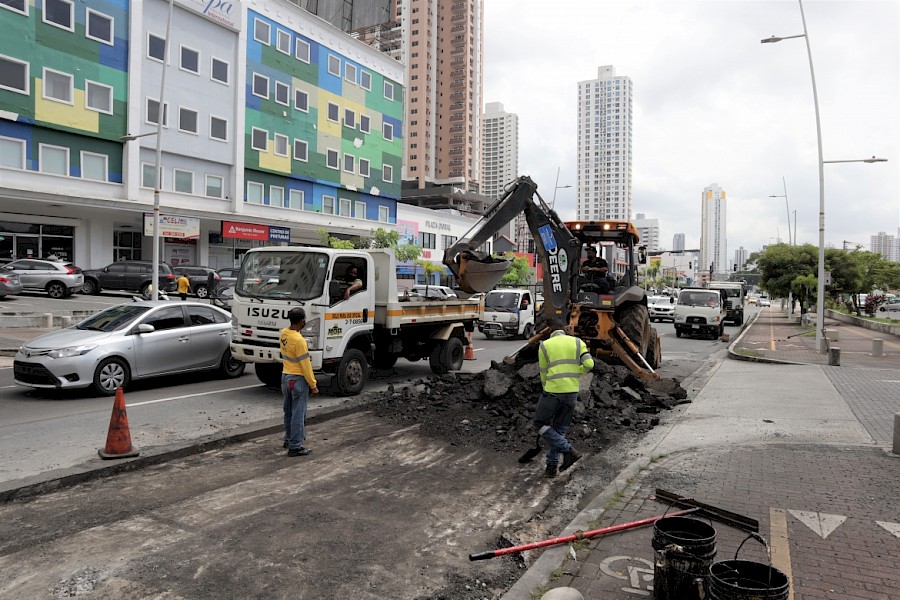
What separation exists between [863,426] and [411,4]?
129804mm

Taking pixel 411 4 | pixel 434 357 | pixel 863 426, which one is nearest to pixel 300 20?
pixel 434 357

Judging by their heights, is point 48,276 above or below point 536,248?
below

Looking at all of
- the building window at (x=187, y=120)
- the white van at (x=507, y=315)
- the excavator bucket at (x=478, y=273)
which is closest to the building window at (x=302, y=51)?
the building window at (x=187, y=120)

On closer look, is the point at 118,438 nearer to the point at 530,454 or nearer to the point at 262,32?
the point at 530,454

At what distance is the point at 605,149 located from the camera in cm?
13362

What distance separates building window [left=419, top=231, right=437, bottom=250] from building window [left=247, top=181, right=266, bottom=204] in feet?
73.5

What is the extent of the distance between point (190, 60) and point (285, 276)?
28.6 m

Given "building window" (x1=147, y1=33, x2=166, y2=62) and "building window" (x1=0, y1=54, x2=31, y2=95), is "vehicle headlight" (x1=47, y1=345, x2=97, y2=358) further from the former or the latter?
"building window" (x1=147, y1=33, x2=166, y2=62)

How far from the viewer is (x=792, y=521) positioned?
5082mm

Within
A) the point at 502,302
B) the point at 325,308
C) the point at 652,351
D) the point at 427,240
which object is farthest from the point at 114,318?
the point at 427,240

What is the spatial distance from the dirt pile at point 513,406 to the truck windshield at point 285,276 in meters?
2.23

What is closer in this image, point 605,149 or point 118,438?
point 118,438

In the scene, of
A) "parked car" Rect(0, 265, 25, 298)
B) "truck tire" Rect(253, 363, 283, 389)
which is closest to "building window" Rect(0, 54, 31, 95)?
"parked car" Rect(0, 265, 25, 298)

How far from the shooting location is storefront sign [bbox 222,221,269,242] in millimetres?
35094
